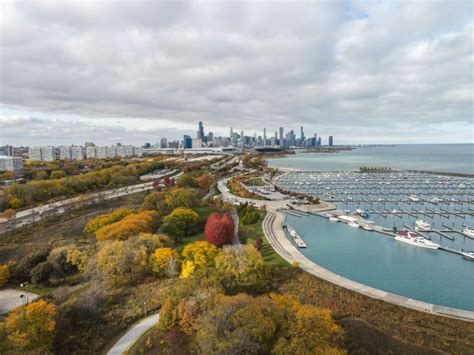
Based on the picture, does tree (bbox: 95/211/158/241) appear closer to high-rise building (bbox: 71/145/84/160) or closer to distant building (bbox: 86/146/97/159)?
high-rise building (bbox: 71/145/84/160)

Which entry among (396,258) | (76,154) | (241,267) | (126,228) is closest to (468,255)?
(396,258)

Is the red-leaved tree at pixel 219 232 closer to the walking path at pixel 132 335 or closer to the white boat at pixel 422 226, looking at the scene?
the walking path at pixel 132 335

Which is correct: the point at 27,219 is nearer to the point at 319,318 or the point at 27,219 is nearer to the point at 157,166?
the point at 319,318

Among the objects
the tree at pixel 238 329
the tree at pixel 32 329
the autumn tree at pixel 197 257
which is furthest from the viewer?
the autumn tree at pixel 197 257

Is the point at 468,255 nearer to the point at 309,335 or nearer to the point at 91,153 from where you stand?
the point at 309,335

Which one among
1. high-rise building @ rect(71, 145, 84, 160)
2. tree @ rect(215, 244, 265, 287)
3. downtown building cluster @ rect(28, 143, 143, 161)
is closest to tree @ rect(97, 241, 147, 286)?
tree @ rect(215, 244, 265, 287)

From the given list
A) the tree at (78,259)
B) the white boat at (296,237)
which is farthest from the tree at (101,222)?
the white boat at (296,237)
